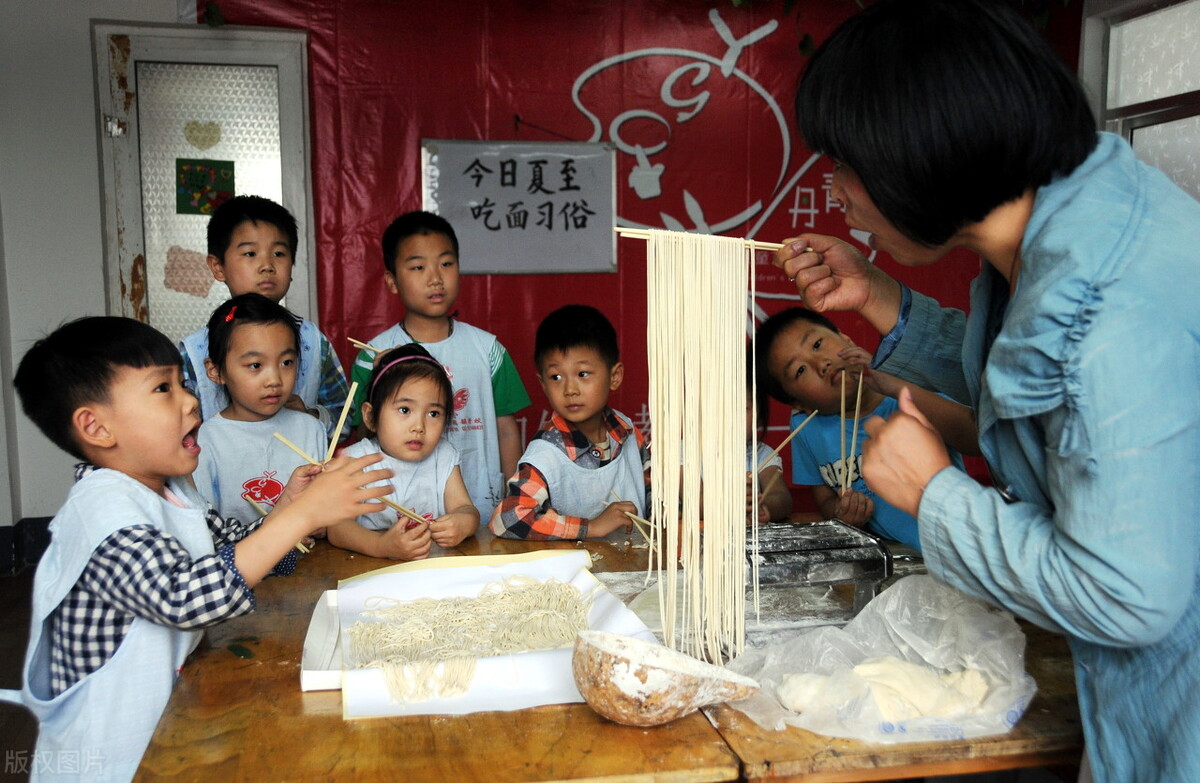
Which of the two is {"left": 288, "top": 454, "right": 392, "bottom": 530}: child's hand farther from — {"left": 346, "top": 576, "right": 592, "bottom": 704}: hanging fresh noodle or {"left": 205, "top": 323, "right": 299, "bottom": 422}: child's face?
{"left": 205, "top": 323, "right": 299, "bottom": 422}: child's face

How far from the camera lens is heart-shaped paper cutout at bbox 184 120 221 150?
15.1 ft

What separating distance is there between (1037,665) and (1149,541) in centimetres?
61

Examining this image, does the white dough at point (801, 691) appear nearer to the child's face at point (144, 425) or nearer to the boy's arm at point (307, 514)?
the boy's arm at point (307, 514)

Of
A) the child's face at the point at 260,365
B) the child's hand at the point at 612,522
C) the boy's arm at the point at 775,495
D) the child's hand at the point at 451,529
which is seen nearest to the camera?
the child's hand at the point at 451,529

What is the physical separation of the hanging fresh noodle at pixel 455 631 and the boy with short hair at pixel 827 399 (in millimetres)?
1126

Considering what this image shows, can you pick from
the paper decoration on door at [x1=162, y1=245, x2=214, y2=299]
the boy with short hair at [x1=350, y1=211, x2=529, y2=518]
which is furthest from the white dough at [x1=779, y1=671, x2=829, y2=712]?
the paper decoration on door at [x1=162, y1=245, x2=214, y2=299]

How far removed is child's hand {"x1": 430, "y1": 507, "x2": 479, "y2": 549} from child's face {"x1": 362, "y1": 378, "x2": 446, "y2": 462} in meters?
0.31

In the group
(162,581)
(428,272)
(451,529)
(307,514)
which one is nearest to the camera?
(162,581)

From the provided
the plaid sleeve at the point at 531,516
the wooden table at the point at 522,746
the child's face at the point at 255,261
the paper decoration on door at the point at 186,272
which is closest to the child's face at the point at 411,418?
the plaid sleeve at the point at 531,516

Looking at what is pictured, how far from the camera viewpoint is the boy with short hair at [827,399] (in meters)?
2.69

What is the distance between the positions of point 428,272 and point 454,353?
34 cm

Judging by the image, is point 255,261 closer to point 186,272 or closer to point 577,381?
point 577,381

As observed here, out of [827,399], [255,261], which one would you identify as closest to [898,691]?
[827,399]

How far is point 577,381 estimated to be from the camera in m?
2.93
